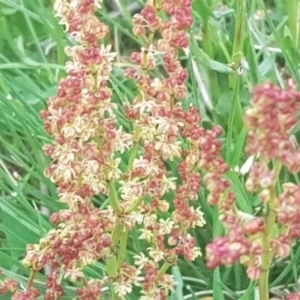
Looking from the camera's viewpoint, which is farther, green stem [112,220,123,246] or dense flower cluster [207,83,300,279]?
green stem [112,220,123,246]

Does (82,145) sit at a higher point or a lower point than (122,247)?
higher

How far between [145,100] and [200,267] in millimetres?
412

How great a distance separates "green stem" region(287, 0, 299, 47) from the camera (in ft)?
4.78

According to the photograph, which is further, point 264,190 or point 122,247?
point 122,247

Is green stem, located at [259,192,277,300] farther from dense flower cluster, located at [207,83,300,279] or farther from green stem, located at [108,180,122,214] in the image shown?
green stem, located at [108,180,122,214]

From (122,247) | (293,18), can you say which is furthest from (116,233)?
(293,18)

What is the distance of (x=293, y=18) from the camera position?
1477 millimetres

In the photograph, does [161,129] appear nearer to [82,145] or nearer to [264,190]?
[82,145]

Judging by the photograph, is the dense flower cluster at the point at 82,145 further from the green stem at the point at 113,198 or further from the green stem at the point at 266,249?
the green stem at the point at 266,249

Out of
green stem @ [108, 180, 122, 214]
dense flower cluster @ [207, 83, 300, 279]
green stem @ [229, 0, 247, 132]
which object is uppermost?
dense flower cluster @ [207, 83, 300, 279]

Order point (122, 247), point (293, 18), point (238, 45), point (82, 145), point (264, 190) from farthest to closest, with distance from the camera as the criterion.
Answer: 1. point (293, 18)
2. point (238, 45)
3. point (122, 247)
4. point (82, 145)
5. point (264, 190)

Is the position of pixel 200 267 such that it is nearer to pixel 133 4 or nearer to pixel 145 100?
pixel 145 100

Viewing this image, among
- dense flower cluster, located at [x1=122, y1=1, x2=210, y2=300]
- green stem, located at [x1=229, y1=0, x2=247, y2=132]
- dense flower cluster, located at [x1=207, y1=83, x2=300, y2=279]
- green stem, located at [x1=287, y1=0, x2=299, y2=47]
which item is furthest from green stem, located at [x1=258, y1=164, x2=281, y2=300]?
green stem, located at [x1=287, y1=0, x2=299, y2=47]

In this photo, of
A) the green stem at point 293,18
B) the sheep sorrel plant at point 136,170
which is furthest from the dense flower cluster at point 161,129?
the green stem at point 293,18
